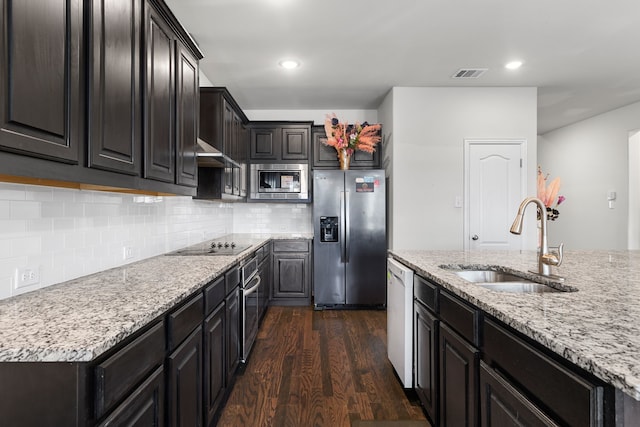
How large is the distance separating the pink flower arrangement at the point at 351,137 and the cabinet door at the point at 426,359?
8.53ft

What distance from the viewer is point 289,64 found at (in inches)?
131

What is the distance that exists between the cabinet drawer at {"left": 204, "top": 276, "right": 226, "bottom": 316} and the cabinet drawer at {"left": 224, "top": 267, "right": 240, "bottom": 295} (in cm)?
7

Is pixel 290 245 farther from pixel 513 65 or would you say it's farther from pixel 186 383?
pixel 513 65

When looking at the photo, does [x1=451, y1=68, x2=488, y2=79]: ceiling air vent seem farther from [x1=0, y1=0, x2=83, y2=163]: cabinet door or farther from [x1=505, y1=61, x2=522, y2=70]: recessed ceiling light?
[x1=0, y1=0, x2=83, y2=163]: cabinet door

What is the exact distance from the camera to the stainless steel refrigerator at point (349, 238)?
409 cm

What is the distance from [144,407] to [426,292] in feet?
4.63

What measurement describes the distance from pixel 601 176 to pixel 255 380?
5584 mm

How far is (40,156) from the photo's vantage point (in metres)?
0.98

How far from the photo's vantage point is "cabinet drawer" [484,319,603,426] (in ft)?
2.50

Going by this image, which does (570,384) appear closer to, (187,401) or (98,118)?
(187,401)

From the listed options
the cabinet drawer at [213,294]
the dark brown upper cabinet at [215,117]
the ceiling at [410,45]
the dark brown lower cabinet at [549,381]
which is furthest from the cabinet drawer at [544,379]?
the dark brown upper cabinet at [215,117]

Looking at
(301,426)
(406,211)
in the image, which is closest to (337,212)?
(406,211)

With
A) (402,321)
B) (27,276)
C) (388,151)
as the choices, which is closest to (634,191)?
(388,151)

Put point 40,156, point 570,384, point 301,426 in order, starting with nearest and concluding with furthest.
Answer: point 570,384, point 40,156, point 301,426
